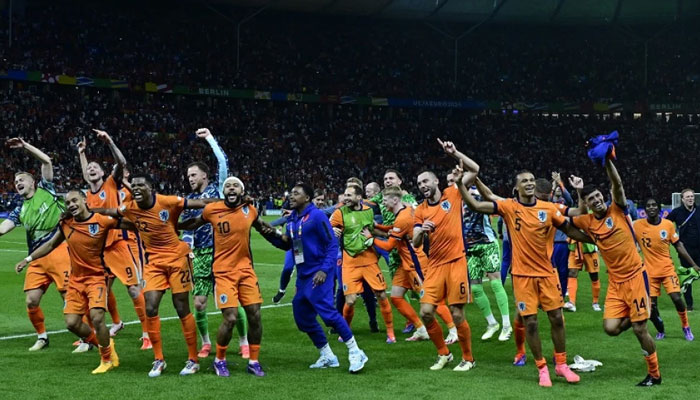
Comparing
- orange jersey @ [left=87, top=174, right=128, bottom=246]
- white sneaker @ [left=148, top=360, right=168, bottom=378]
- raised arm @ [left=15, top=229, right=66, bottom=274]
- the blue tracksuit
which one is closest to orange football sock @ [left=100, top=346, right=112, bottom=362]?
white sneaker @ [left=148, top=360, right=168, bottom=378]

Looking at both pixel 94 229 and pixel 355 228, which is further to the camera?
pixel 355 228

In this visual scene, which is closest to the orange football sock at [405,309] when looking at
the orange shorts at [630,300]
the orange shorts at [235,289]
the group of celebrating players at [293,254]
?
the group of celebrating players at [293,254]

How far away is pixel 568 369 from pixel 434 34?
54.2 metres

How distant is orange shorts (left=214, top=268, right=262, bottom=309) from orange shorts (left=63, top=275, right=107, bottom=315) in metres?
1.37

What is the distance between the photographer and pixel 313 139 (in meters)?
54.7

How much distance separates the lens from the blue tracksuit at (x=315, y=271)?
9.55 m

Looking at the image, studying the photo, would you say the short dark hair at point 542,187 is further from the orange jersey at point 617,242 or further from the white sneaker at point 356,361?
the white sneaker at point 356,361

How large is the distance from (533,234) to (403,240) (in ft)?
9.89

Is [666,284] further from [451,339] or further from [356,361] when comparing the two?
[356,361]

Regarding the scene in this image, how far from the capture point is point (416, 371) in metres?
9.59

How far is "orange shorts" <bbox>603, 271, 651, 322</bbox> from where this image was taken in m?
8.82

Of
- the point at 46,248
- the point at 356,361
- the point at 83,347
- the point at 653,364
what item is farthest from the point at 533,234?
the point at 83,347

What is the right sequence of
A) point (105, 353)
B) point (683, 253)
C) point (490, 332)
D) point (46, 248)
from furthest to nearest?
1. point (683, 253)
2. point (490, 332)
3. point (46, 248)
4. point (105, 353)

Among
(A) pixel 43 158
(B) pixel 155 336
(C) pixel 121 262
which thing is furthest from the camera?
(A) pixel 43 158
